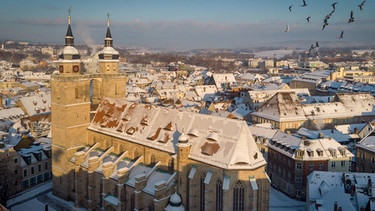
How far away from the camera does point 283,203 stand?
6309 cm

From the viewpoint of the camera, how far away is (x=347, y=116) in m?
97.9

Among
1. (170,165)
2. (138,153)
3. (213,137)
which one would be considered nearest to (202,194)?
(170,165)

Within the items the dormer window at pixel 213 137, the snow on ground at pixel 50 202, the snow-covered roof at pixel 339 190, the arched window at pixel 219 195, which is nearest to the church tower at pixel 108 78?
the snow on ground at pixel 50 202

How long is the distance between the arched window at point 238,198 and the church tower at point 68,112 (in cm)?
2853

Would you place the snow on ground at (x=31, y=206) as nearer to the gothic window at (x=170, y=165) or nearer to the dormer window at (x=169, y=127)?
the gothic window at (x=170, y=165)

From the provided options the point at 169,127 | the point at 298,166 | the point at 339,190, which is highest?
the point at 169,127

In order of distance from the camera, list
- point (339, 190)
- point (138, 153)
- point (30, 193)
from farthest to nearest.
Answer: point (30, 193), point (138, 153), point (339, 190)

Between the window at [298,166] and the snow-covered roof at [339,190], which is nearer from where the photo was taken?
the snow-covered roof at [339,190]

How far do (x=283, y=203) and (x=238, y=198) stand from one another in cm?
2008

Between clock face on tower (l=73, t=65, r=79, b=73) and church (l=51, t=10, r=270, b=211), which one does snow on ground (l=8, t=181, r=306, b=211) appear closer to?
church (l=51, t=10, r=270, b=211)

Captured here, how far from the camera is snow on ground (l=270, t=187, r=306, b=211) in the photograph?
61.0m

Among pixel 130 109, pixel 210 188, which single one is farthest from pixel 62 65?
pixel 210 188

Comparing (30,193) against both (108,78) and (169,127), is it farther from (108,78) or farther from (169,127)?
(169,127)

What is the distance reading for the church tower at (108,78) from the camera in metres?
67.3
